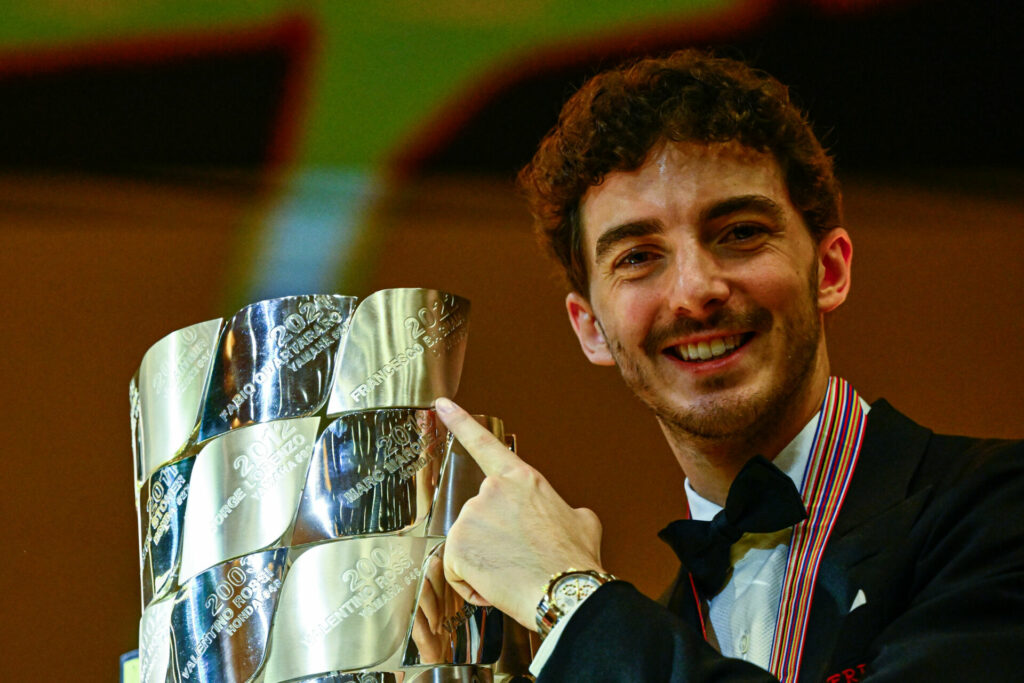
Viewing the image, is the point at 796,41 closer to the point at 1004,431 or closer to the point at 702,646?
the point at 1004,431

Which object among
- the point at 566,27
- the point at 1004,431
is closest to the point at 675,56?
the point at 566,27

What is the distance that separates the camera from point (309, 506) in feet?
3.91

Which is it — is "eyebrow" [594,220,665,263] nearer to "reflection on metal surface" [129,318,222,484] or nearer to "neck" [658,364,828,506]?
"neck" [658,364,828,506]

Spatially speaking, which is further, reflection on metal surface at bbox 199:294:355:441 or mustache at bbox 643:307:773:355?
mustache at bbox 643:307:773:355

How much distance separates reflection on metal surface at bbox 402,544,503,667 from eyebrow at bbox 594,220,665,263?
24.3 inches

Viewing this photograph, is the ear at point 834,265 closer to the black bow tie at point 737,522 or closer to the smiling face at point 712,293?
the smiling face at point 712,293

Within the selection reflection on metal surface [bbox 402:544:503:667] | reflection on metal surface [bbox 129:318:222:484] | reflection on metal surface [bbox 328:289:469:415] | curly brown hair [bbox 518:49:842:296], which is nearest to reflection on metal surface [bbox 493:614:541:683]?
reflection on metal surface [bbox 402:544:503:667]

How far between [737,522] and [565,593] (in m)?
0.40

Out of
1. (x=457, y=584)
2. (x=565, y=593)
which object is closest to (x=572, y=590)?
(x=565, y=593)

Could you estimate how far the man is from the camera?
1.17m

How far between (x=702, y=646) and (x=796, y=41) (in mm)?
2122

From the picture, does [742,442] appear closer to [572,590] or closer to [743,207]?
[743,207]

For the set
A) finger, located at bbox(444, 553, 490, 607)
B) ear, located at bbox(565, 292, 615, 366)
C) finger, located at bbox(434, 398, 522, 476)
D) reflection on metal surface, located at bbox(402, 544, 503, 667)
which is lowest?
reflection on metal surface, located at bbox(402, 544, 503, 667)

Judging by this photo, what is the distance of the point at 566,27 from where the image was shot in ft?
9.22
